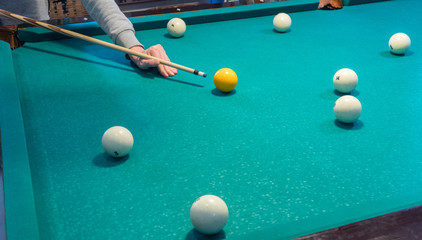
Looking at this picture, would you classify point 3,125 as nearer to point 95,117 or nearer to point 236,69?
point 95,117

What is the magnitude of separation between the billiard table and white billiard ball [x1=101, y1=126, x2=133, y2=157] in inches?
1.6

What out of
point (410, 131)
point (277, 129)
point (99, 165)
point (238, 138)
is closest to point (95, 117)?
point (99, 165)

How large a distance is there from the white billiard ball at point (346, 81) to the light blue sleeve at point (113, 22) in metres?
1.13

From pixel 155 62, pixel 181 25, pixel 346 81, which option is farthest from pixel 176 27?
pixel 346 81

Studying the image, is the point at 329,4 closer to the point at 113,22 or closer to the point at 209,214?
the point at 113,22

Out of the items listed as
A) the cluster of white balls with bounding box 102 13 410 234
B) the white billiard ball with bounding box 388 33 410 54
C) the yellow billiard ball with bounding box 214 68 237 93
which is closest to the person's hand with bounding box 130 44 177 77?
the yellow billiard ball with bounding box 214 68 237 93

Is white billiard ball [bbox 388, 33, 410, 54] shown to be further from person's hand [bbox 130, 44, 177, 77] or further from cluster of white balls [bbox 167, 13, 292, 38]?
person's hand [bbox 130, 44, 177, 77]

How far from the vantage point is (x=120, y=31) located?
2.51m

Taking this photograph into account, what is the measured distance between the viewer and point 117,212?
1.29m

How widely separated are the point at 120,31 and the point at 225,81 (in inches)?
31.6

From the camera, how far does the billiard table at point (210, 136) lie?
1.25 m

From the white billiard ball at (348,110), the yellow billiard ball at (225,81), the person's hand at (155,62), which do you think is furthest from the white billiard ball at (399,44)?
the person's hand at (155,62)

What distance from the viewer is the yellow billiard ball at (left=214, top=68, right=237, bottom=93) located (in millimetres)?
2057

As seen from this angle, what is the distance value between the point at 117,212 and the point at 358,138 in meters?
0.95
